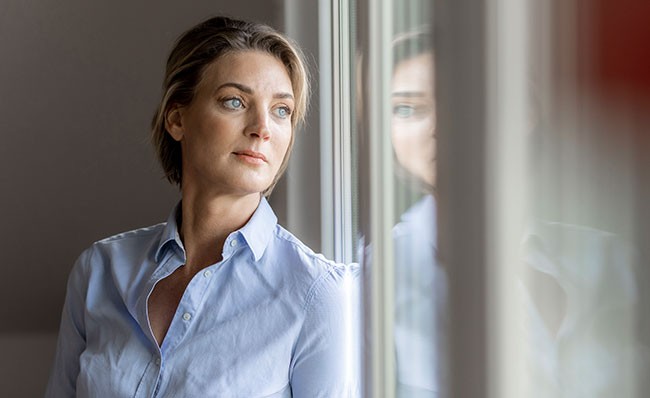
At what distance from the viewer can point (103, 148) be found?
2680 mm

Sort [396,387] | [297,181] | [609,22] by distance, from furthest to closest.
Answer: [297,181] < [396,387] < [609,22]

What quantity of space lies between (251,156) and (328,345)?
317 mm

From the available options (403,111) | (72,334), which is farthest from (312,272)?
(403,111)

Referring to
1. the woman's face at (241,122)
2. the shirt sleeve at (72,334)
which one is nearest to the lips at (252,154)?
the woman's face at (241,122)

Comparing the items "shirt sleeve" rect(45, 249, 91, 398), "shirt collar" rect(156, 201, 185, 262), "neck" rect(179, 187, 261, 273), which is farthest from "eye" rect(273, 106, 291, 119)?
"shirt sleeve" rect(45, 249, 91, 398)

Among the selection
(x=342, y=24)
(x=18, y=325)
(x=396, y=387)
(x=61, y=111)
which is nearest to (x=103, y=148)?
(x=61, y=111)

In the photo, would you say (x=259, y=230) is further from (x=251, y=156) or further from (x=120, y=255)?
(x=120, y=255)

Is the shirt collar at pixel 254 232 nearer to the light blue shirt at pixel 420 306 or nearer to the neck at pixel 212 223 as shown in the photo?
the neck at pixel 212 223

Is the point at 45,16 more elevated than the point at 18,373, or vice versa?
the point at 45,16

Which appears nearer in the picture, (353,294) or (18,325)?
(353,294)

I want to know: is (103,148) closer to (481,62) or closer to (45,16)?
(45,16)

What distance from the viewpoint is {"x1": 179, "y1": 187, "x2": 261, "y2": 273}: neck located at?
4.97 ft

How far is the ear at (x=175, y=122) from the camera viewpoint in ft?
5.18

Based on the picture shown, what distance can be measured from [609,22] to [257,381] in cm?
111
